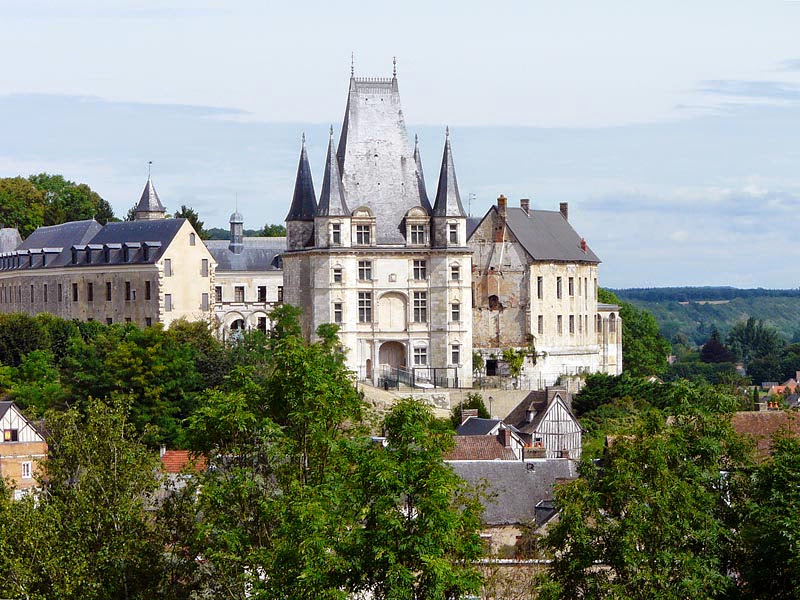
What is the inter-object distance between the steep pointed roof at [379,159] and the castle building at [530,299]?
6587 mm

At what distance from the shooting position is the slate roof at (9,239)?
104062 mm

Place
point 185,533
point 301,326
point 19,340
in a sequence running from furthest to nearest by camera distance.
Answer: point 19,340 < point 301,326 < point 185,533

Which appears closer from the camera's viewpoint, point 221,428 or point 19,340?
point 221,428

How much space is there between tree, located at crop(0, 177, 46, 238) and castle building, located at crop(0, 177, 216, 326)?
512 inches

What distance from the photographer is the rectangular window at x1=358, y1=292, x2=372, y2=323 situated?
255 feet

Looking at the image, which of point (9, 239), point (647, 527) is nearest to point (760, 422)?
point (647, 527)

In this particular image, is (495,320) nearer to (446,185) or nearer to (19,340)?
(446,185)

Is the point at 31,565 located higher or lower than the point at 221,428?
lower

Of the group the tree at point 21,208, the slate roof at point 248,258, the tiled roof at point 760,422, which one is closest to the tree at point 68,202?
the tree at point 21,208

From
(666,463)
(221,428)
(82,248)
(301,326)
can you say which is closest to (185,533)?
(221,428)

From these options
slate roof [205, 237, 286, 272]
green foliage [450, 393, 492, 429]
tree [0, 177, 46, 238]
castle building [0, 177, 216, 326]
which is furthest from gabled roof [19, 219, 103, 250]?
green foliage [450, 393, 492, 429]

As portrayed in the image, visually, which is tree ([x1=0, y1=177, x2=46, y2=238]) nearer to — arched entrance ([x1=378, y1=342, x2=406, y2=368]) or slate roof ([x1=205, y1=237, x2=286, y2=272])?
slate roof ([x1=205, y1=237, x2=286, y2=272])

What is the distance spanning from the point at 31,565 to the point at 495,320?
4915cm

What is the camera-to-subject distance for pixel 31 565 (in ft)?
117
